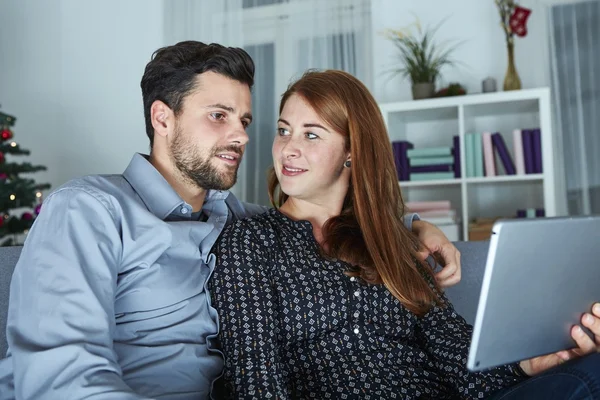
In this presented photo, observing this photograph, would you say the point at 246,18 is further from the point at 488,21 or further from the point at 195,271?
the point at 195,271

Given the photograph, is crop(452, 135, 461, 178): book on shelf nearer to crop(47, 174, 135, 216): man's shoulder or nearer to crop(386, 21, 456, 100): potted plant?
crop(386, 21, 456, 100): potted plant

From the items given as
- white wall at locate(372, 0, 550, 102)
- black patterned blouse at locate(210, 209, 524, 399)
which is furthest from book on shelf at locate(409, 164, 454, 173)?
black patterned blouse at locate(210, 209, 524, 399)

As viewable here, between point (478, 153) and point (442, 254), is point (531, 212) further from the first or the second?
point (442, 254)

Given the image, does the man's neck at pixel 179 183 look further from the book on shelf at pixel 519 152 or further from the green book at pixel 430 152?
the book on shelf at pixel 519 152

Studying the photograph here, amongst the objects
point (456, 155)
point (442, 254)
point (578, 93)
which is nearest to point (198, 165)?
point (442, 254)

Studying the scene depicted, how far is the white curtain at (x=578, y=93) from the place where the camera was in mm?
3943

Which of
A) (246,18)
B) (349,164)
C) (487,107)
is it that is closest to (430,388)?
(349,164)

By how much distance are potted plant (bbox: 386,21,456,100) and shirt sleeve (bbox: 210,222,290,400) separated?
251 centimetres

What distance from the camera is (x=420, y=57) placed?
396 cm

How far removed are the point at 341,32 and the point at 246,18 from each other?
2.23ft

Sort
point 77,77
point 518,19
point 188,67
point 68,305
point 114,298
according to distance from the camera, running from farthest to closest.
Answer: point 77,77
point 518,19
point 188,67
point 114,298
point 68,305

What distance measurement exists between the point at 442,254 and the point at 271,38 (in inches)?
117

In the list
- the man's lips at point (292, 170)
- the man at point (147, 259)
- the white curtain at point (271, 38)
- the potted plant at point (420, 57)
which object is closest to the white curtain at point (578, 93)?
the potted plant at point (420, 57)

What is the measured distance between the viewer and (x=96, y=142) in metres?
4.88
